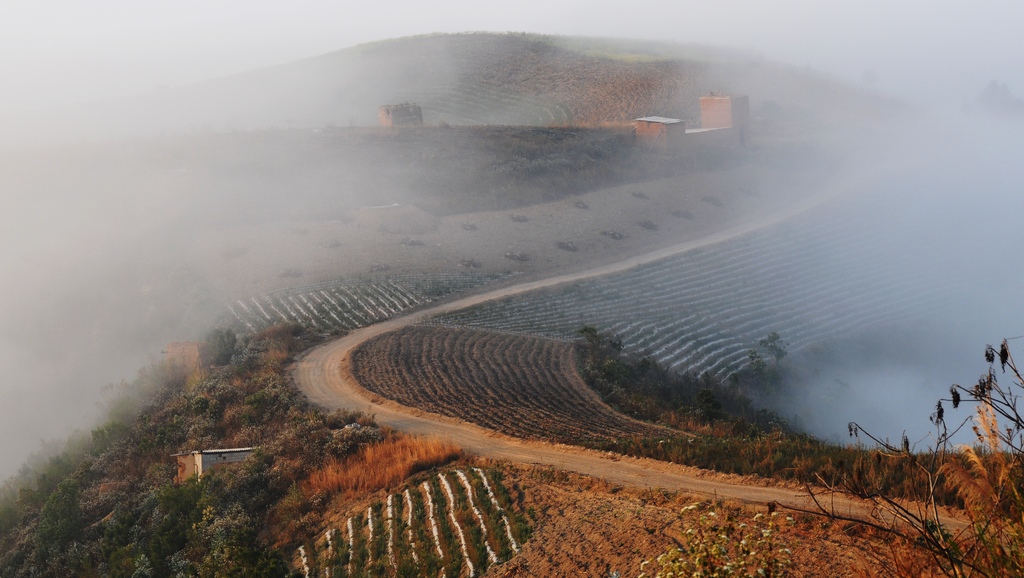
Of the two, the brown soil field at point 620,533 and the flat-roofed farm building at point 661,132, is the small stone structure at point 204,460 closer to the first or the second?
the brown soil field at point 620,533

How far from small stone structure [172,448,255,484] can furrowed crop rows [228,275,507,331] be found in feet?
36.8

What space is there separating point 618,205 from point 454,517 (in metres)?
35.5

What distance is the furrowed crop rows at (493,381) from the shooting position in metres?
19.7

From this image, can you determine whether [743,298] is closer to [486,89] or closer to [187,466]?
[187,466]

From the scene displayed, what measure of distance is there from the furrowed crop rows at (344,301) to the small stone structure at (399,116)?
87.1ft

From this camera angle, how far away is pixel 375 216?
44156mm

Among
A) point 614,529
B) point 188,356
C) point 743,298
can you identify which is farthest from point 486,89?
point 614,529

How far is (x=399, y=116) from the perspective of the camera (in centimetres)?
6047

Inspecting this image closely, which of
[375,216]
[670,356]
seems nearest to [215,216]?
[375,216]

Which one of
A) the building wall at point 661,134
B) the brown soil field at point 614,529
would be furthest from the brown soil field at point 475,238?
the brown soil field at point 614,529

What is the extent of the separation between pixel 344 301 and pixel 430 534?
20709 millimetres

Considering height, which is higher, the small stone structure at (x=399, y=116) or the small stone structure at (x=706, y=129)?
the small stone structure at (x=399, y=116)

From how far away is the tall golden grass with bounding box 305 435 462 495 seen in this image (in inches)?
661

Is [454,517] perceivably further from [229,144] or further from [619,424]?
[229,144]
